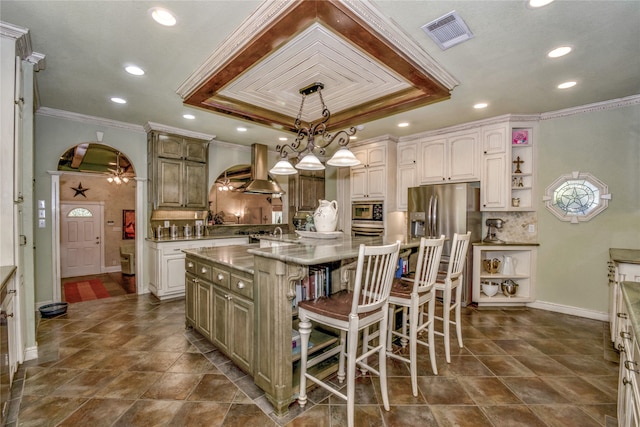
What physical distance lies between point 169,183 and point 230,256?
2.76m

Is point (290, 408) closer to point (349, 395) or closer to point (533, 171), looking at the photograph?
point (349, 395)

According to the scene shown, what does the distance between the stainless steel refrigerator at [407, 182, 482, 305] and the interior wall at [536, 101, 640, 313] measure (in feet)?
2.87

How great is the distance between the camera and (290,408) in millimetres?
1931

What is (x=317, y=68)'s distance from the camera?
2.76 m

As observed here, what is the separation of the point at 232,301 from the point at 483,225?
157 inches

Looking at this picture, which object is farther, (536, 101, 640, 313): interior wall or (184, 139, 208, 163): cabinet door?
(184, 139, 208, 163): cabinet door

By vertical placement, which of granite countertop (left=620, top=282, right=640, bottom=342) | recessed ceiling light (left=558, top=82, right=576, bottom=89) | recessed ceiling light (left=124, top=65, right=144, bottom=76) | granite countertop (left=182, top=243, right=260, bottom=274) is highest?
recessed ceiling light (left=124, top=65, right=144, bottom=76)

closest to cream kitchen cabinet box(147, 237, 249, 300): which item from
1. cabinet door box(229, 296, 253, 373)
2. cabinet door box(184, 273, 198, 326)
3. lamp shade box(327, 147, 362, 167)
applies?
cabinet door box(184, 273, 198, 326)

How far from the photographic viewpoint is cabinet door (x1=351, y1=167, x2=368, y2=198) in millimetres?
5461

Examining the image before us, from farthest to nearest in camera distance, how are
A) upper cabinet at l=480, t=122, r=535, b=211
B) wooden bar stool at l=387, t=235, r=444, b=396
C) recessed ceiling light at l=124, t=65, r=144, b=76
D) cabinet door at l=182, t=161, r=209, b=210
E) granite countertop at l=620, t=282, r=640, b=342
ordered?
1. cabinet door at l=182, t=161, r=209, b=210
2. upper cabinet at l=480, t=122, r=535, b=211
3. recessed ceiling light at l=124, t=65, r=144, b=76
4. wooden bar stool at l=387, t=235, r=444, b=396
5. granite countertop at l=620, t=282, r=640, b=342

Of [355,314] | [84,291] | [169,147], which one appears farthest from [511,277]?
[84,291]

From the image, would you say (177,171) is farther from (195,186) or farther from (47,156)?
(47,156)

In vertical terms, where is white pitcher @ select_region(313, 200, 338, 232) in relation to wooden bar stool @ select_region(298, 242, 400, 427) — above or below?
above

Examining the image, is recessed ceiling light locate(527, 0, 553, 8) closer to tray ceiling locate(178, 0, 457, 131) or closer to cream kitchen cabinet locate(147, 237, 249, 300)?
tray ceiling locate(178, 0, 457, 131)
